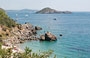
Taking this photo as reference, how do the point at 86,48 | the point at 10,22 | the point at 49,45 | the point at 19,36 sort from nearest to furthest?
the point at 86,48
the point at 49,45
the point at 19,36
the point at 10,22

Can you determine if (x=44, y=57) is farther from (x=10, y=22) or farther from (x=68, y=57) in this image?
(x=10, y=22)

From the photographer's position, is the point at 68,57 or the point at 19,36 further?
the point at 19,36

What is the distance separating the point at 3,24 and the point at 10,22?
4.81 metres

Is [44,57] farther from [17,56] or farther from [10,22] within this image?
[10,22]

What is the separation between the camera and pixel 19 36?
255 ft

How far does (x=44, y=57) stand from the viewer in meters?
25.4

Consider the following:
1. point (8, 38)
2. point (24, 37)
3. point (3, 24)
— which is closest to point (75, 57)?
point (8, 38)

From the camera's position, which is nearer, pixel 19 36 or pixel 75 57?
pixel 75 57

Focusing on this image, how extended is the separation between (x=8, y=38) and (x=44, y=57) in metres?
46.3

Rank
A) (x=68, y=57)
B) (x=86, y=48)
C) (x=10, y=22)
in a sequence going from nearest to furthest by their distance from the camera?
(x=68, y=57) → (x=86, y=48) → (x=10, y=22)

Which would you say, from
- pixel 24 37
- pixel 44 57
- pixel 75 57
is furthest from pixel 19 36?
pixel 44 57

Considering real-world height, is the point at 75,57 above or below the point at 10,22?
below

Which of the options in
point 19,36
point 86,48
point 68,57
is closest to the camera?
point 68,57

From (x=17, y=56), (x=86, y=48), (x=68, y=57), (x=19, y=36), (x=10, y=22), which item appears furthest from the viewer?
(x=10, y=22)
